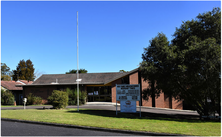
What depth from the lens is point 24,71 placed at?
2785 inches

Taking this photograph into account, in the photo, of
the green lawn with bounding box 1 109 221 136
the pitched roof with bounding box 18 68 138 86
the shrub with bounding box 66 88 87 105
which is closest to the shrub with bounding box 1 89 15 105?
the pitched roof with bounding box 18 68 138 86

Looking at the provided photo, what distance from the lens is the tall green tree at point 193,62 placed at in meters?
13.4

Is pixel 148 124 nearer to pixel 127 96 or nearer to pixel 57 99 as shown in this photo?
pixel 127 96

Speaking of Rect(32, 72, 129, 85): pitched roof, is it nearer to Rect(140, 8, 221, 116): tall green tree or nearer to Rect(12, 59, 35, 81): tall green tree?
Rect(140, 8, 221, 116): tall green tree

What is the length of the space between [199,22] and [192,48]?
3952 mm

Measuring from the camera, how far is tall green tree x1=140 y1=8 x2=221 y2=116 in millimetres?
13359

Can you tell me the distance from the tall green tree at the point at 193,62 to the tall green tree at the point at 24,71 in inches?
2424

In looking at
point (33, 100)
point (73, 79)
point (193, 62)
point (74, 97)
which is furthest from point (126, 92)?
point (73, 79)

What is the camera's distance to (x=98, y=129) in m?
9.88

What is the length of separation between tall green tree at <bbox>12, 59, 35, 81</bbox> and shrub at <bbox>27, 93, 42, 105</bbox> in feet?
133

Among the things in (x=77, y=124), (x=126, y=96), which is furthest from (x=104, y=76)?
(x=77, y=124)

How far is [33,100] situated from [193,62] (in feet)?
86.5

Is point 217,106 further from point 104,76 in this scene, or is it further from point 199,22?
point 104,76

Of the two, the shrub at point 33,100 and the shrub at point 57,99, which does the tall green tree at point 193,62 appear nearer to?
the shrub at point 57,99
